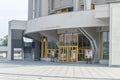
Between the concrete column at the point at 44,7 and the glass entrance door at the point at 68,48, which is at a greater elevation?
the concrete column at the point at 44,7

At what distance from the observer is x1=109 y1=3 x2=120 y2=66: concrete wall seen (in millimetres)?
33156

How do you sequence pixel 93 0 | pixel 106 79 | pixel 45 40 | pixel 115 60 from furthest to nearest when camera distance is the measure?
pixel 45 40
pixel 93 0
pixel 115 60
pixel 106 79

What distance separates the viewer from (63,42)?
44375 millimetres

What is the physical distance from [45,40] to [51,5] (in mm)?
5813

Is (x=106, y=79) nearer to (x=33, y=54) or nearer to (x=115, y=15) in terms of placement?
(x=115, y=15)

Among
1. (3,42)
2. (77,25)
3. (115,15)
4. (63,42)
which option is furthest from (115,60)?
(3,42)

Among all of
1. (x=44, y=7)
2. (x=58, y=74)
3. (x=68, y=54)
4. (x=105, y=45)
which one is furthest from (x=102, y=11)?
(x=44, y=7)

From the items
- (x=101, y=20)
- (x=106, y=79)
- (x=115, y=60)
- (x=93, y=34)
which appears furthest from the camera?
(x=93, y=34)

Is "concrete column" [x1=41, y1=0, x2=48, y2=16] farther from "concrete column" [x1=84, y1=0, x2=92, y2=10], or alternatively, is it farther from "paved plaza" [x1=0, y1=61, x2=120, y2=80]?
"paved plaza" [x1=0, y1=61, x2=120, y2=80]

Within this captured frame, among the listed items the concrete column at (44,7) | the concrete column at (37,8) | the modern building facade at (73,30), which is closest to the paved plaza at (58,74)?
the modern building facade at (73,30)

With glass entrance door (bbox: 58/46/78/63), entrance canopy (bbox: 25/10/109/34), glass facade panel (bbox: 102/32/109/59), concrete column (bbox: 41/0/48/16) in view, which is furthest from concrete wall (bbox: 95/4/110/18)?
concrete column (bbox: 41/0/48/16)

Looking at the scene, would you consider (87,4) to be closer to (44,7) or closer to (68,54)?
(68,54)

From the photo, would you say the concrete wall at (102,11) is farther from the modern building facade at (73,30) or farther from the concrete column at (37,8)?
the concrete column at (37,8)

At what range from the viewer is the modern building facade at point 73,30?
34.2 meters
